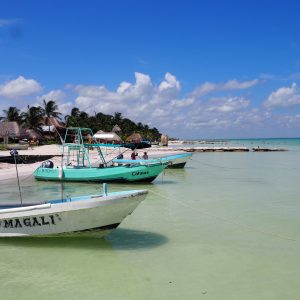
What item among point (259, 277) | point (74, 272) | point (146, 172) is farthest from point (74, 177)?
point (259, 277)

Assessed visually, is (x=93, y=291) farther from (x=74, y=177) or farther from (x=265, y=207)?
(x=74, y=177)

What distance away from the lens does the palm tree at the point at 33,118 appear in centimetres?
6162

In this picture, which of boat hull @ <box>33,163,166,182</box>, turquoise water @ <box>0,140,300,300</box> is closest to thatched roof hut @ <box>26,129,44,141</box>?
boat hull @ <box>33,163,166,182</box>

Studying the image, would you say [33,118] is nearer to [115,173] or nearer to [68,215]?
[115,173]

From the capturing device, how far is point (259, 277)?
293 inches

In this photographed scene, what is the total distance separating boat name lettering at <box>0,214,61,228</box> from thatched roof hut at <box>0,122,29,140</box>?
46.7m

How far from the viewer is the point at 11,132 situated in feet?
177

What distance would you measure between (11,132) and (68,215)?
48738mm

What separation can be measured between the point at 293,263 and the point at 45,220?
5354 mm

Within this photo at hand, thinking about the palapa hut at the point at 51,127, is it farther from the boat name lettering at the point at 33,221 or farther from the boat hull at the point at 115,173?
the boat name lettering at the point at 33,221

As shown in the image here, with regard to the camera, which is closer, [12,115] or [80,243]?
[80,243]

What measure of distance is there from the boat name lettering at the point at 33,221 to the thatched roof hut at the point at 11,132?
46.7 metres

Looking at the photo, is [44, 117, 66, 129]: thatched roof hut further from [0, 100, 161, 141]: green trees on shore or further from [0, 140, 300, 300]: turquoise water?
[0, 140, 300, 300]: turquoise water

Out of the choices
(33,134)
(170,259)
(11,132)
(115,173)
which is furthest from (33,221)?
(33,134)
